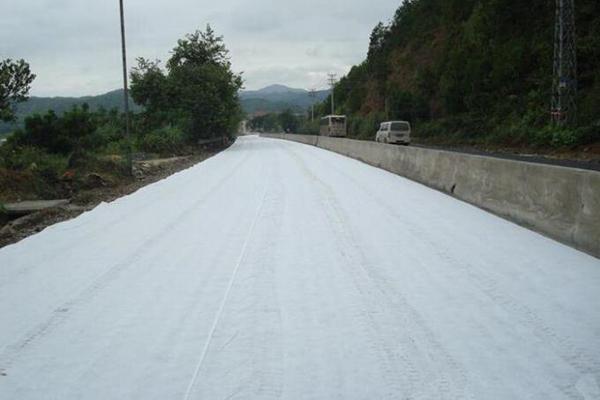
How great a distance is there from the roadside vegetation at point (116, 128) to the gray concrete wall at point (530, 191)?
442 inches

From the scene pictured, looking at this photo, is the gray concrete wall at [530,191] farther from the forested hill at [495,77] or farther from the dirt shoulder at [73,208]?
the forested hill at [495,77]

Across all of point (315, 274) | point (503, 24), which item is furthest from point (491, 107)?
point (315, 274)

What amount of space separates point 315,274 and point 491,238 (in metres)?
3.23

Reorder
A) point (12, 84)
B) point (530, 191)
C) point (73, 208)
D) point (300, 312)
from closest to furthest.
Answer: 1. point (300, 312)
2. point (530, 191)
3. point (73, 208)
4. point (12, 84)

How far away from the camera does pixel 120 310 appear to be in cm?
525

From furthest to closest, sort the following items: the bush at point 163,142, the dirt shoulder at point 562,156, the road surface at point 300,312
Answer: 1. the bush at point 163,142
2. the dirt shoulder at point 562,156
3. the road surface at point 300,312

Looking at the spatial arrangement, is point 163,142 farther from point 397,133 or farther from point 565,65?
point 565,65

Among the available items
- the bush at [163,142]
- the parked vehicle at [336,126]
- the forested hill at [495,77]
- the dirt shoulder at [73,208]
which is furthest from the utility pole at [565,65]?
the parked vehicle at [336,126]

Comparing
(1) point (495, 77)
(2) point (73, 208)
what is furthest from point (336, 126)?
(2) point (73, 208)

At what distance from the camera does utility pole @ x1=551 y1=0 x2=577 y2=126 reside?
2559 centimetres

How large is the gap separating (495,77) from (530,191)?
34.3m

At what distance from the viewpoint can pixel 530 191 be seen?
28.2 feet

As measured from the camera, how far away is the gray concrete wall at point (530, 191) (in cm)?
690

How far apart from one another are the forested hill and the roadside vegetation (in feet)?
63.7
